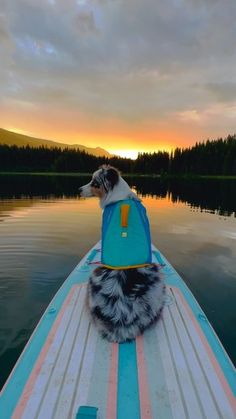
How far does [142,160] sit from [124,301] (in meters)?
152

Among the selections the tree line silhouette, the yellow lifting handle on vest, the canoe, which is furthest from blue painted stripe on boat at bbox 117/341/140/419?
the tree line silhouette

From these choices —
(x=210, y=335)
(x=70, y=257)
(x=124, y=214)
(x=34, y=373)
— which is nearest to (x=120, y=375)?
(x=34, y=373)

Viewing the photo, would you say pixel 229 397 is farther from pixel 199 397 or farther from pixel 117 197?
pixel 117 197

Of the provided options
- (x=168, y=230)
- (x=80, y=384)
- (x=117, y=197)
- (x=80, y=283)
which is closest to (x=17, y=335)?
(x=80, y=283)

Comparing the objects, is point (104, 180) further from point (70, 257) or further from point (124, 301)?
point (70, 257)

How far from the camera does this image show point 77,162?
14500 centimetres

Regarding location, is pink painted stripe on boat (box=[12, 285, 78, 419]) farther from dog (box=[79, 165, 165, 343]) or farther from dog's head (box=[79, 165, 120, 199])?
dog's head (box=[79, 165, 120, 199])

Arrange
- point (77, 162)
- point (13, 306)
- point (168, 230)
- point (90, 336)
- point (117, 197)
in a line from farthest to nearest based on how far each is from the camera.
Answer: point (77, 162), point (168, 230), point (13, 306), point (117, 197), point (90, 336)

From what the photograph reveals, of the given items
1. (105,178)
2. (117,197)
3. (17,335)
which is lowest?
(17,335)

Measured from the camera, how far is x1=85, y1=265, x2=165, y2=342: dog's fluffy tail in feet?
13.4

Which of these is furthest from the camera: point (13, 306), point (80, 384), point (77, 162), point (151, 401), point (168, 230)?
point (77, 162)

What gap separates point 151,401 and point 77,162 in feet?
479

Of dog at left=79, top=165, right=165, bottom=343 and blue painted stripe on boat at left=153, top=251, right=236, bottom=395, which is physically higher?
dog at left=79, top=165, right=165, bottom=343

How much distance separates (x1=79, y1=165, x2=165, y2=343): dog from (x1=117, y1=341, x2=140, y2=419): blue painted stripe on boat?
20 cm
